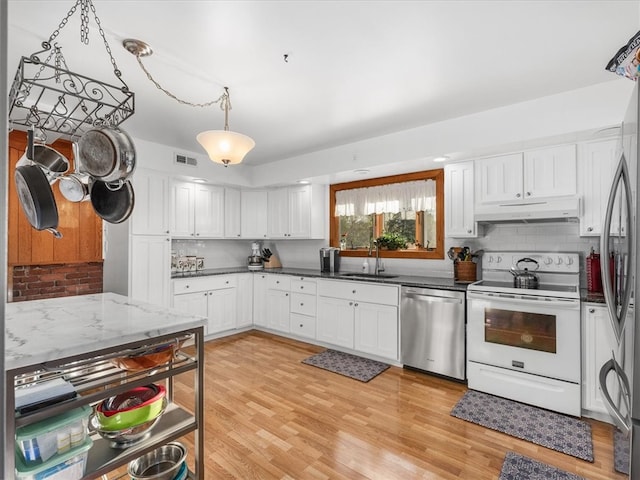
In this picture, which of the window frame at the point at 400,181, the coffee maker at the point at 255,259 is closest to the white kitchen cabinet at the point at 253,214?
the coffee maker at the point at 255,259

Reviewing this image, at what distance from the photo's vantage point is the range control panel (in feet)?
9.87

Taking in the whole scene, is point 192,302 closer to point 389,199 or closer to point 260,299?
point 260,299

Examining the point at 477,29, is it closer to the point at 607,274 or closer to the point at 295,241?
the point at 607,274

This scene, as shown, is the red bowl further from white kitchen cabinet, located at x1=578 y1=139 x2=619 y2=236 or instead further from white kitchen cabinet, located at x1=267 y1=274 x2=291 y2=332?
white kitchen cabinet, located at x1=578 y1=139 x2=619 y2=236

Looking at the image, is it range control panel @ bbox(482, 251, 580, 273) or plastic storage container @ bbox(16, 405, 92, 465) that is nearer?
plastic storage container @ bbox(16, 405, 92, 465)

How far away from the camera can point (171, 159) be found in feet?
13.6

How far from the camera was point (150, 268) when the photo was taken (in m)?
3.92

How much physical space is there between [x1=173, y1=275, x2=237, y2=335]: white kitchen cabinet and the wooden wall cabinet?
1.02 m

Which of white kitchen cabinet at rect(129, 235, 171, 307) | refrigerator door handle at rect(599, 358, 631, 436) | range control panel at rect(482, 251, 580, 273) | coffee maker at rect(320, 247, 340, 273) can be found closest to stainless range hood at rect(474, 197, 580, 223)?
range control panel at rect(482, 251, 580, 273)

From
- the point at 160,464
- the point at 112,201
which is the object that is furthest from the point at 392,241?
the point at 160,464

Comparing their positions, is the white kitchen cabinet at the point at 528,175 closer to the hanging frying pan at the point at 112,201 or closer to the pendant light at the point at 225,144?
the pendant light at the point at 225,144

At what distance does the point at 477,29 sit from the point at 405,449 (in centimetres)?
257

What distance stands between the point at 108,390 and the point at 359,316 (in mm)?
2884

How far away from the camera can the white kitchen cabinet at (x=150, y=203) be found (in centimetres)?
385
